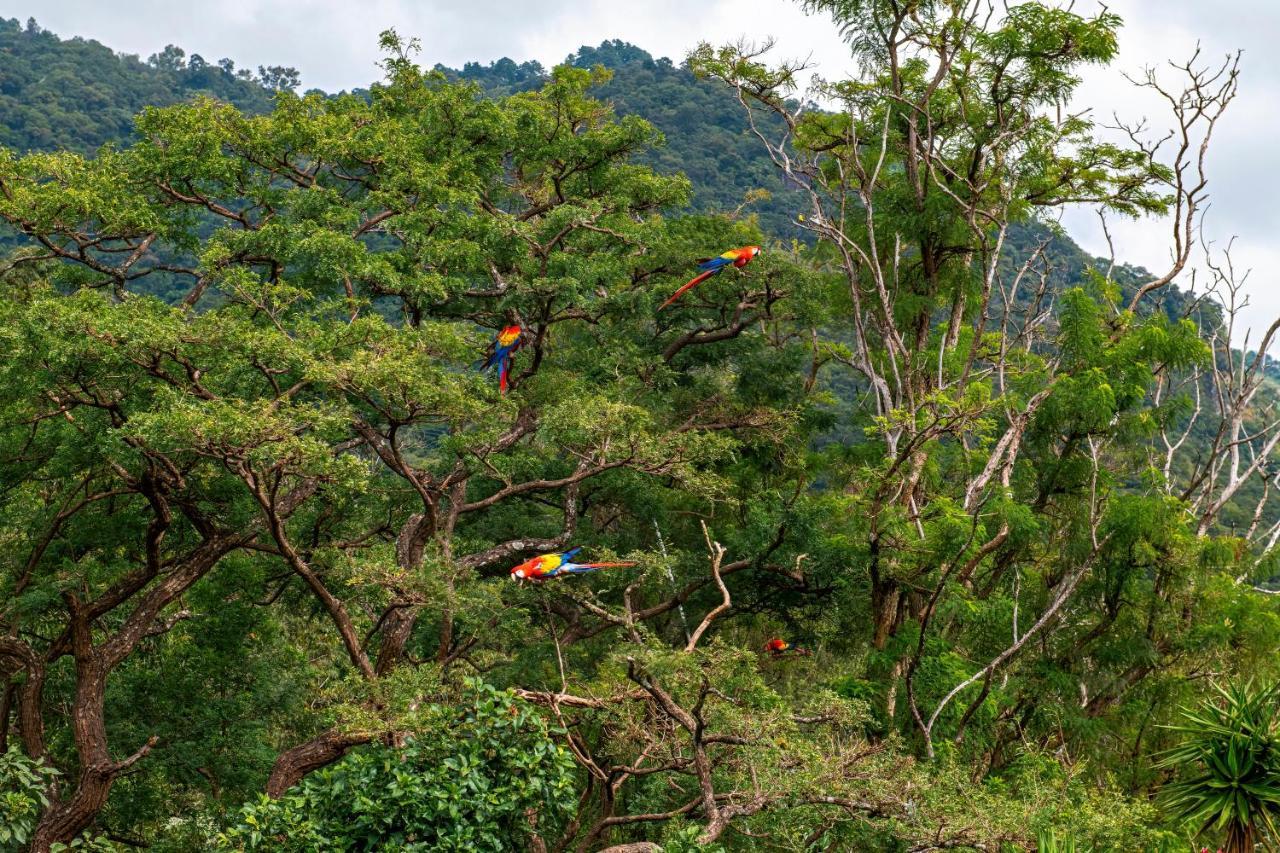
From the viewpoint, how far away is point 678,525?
1193 cm

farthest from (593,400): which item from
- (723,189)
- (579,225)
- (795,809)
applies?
(723,189)

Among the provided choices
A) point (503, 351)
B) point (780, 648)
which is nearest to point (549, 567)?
point (503, 351)

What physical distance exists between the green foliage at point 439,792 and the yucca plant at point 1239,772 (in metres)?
3.94

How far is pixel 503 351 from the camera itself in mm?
9625

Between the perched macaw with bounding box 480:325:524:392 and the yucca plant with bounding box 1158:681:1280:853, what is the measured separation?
5350 millimetres

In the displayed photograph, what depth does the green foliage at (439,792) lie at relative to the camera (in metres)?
5.72

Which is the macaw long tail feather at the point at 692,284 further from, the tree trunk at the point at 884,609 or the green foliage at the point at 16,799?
the green foliage at the point at 16,799

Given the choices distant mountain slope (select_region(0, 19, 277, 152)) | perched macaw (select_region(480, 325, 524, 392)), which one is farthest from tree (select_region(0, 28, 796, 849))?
distant mountain slope (select_region(0, 19, 277, 152))

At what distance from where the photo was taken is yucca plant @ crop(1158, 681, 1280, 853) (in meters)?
7.19

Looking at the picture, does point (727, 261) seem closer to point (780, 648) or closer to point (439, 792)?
point (780, 648)

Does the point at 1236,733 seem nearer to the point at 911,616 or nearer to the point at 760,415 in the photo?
the point at 911,616

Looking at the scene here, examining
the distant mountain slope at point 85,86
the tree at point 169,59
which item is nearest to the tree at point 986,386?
the distant mountain slope at point 85,86

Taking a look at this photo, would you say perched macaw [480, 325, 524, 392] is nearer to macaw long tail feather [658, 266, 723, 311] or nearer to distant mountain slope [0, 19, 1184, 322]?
macaw long tail feather [658, 266, 723, 311]

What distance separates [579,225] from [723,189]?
78.6ft
